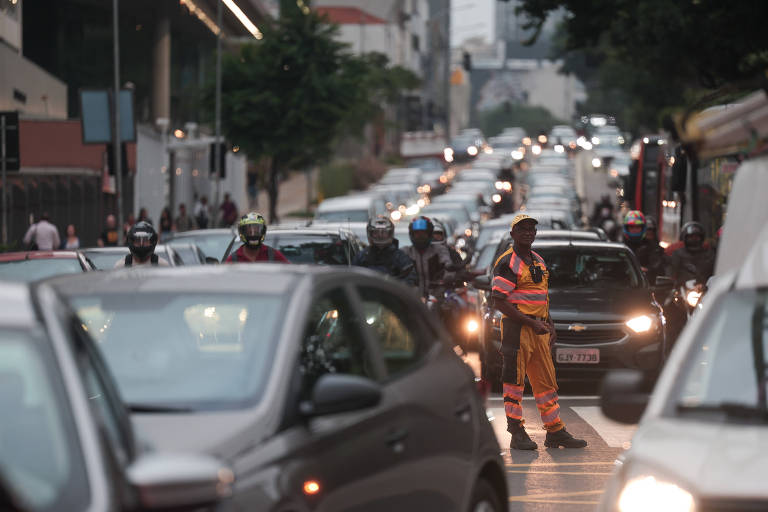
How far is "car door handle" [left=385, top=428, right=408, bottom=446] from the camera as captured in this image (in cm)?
589

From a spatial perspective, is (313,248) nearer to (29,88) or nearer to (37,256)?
(37,256)

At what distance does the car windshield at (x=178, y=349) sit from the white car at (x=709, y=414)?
127 centimetres

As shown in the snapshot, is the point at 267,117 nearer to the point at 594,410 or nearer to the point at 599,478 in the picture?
the point at 594,410

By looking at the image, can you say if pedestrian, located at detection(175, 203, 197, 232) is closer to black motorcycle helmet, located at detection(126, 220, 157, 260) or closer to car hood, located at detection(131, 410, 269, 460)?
black motorcycle helmet, located at detection(126, 220, 157, 260)

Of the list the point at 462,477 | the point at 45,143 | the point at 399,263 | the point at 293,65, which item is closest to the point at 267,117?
the point at 293,65

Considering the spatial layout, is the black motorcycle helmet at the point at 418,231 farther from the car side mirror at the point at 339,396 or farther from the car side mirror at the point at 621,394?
the car side mirror at the point at 339,396

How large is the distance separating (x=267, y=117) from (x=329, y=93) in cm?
255

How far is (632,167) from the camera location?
40.0 meters

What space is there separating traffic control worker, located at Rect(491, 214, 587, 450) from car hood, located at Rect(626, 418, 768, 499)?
5.88 meters

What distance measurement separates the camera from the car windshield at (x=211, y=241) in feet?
72.8

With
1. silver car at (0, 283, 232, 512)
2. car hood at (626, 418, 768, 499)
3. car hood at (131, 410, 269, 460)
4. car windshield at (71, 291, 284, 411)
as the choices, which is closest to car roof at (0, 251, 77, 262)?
car windshield at (71, 291, 284, 411)

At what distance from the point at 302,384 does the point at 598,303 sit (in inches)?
393

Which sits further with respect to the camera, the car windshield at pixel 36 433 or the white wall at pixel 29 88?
the white wall at pixel 29 88

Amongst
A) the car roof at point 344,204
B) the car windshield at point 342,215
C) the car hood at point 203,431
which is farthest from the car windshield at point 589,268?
the car roof at point 344,204
